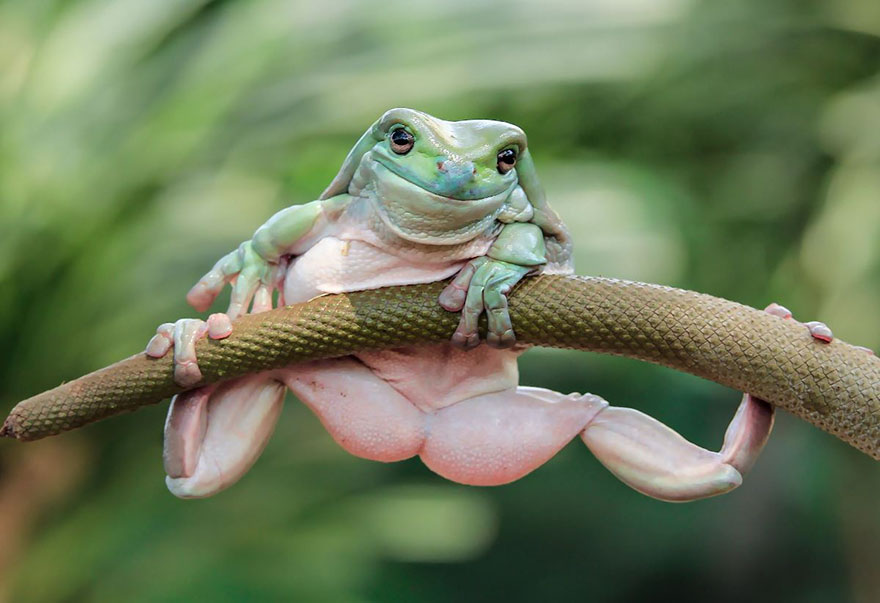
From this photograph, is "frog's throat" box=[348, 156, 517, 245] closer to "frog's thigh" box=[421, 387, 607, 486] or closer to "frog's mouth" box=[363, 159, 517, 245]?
"frog's mouth" box=[363, 159, 517, 245]

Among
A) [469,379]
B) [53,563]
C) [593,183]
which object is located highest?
[469,379]

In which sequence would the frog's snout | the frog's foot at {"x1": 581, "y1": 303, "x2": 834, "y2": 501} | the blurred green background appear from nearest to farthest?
the frog's snout
the frog's foot at {"x1": 581, "y1": 303, "x2": 834, "y2": 501}
the blurred green background

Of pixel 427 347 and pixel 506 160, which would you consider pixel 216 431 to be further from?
pixel 506 160

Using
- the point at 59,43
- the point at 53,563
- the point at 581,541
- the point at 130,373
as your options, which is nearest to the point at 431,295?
the point at 130,373

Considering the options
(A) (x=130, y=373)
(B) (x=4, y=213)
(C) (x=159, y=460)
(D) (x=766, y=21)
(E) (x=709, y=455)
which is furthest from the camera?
(D) (x=766, y=21)

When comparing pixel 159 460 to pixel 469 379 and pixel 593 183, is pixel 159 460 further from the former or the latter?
pixel 469 379

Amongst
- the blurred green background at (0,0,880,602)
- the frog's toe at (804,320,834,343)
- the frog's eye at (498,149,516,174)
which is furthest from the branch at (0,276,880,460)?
the blurred green background at (0,0,880,602)
